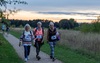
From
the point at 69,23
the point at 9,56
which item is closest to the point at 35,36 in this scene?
the point at 9,56

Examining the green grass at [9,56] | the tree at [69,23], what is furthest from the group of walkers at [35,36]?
the tree at [69,23]

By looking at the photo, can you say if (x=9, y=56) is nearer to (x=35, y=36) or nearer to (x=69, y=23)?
(x=35, y=36)

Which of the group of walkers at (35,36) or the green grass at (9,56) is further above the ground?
the group of walkers at (35,36)

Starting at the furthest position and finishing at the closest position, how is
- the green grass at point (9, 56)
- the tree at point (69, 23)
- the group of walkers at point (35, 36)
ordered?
the tree at point (69, 23), the group of walkers at point (35, 36), the green grass at point (9, 56)

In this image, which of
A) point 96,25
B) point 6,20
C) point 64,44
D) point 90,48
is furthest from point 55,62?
point 96,25

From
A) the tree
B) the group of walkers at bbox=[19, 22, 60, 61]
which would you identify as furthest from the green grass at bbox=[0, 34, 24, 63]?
the tree

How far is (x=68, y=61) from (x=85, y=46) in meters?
8.79

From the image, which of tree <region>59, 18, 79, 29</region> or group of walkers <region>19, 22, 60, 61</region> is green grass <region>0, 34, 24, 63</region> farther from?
tree <region>59, 18, 79, 29</region>

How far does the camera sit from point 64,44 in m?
29.6

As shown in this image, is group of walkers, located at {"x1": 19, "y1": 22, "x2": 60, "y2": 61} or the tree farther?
the tree

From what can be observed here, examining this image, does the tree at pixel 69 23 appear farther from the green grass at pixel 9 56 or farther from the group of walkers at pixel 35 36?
the group of walkers at pixel 35 36

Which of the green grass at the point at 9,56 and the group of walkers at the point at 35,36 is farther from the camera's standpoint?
the group of walkers at the point at 35,36

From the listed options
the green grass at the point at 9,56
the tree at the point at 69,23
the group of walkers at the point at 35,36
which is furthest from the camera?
the tree at the point at 69,23

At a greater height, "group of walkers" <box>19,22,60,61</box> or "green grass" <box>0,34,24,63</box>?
"group of walkers" <box>19,22,60,61</box>
